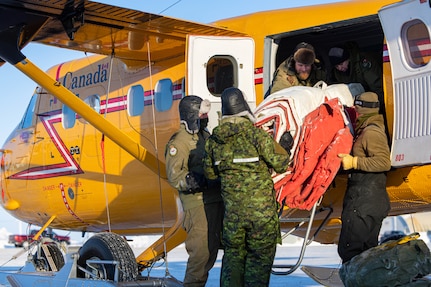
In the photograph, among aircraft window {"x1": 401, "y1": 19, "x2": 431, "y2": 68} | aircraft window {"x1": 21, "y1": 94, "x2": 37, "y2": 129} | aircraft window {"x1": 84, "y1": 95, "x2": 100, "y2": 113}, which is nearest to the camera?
aircraft window {"x1": 401, "y1": 19, "x2": 431, "y2": 68}

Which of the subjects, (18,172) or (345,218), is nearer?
(345,218)

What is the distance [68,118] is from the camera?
1101 cm

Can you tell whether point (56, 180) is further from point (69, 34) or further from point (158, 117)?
point (69, 34)

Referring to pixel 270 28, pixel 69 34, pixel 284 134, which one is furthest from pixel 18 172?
pixel 284 134

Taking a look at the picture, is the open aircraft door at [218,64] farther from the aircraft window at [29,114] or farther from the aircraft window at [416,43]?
the aircraft window at [29,114]

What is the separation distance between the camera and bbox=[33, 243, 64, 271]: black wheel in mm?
9742

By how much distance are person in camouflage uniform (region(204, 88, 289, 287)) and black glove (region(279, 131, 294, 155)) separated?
0.67 feet

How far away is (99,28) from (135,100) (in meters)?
1.61

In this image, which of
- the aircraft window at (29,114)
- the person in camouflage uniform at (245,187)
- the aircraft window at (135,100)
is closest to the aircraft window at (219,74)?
the aircraft window at (135,100)

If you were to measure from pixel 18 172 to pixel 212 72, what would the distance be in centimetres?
473

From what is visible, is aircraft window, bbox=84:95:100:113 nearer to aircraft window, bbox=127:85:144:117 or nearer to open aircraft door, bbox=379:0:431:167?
aircraft window, bbox=127:85:144:117

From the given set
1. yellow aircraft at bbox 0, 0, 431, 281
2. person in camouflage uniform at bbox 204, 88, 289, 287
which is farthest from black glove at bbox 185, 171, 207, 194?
yellow aircraft at bbox 0, 0, 431, 281

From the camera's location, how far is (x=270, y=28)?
8.38 metres

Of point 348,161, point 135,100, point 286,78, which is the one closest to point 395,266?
point 348,161
